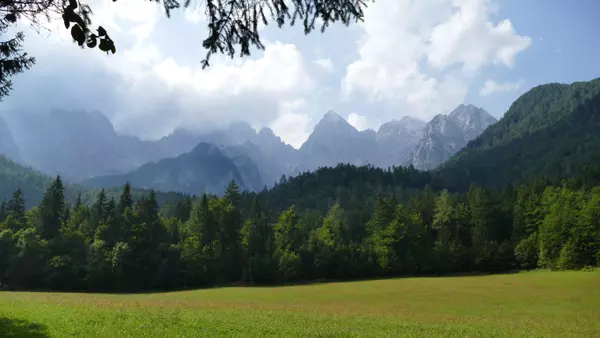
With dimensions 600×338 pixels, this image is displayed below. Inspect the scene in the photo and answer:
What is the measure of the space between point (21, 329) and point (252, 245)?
228 feet

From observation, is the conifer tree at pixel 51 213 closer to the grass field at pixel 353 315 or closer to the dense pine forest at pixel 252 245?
the dense pine forest at pixel 252 245

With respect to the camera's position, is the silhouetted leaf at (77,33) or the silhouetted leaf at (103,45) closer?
the silhouetted leaf at (77,33)

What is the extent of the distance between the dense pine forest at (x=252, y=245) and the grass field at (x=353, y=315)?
68.8ft

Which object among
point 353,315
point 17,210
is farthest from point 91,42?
point 17,210

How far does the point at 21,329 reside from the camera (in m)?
17.5

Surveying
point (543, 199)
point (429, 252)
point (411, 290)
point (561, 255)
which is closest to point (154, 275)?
point (411, 290)

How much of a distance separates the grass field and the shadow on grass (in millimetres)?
35

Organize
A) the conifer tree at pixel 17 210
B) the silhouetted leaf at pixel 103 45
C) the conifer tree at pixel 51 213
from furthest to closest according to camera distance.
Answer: the conifer tree at pixel 17 210 < the conifer tree at pixel 51 213 < the silhouetted leaf at pixel 103 45

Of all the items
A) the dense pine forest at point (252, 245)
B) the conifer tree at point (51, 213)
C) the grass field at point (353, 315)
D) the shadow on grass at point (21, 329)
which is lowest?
the grass field at point (353, 315)

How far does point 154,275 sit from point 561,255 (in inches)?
3112

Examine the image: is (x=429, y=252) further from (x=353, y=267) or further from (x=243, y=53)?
(x=243, y=53)

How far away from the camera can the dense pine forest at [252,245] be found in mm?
69688

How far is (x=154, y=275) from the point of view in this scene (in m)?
74.5

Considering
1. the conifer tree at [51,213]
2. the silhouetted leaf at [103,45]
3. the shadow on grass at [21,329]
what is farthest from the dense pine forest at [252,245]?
the silhouetted leaf at [103,45]
